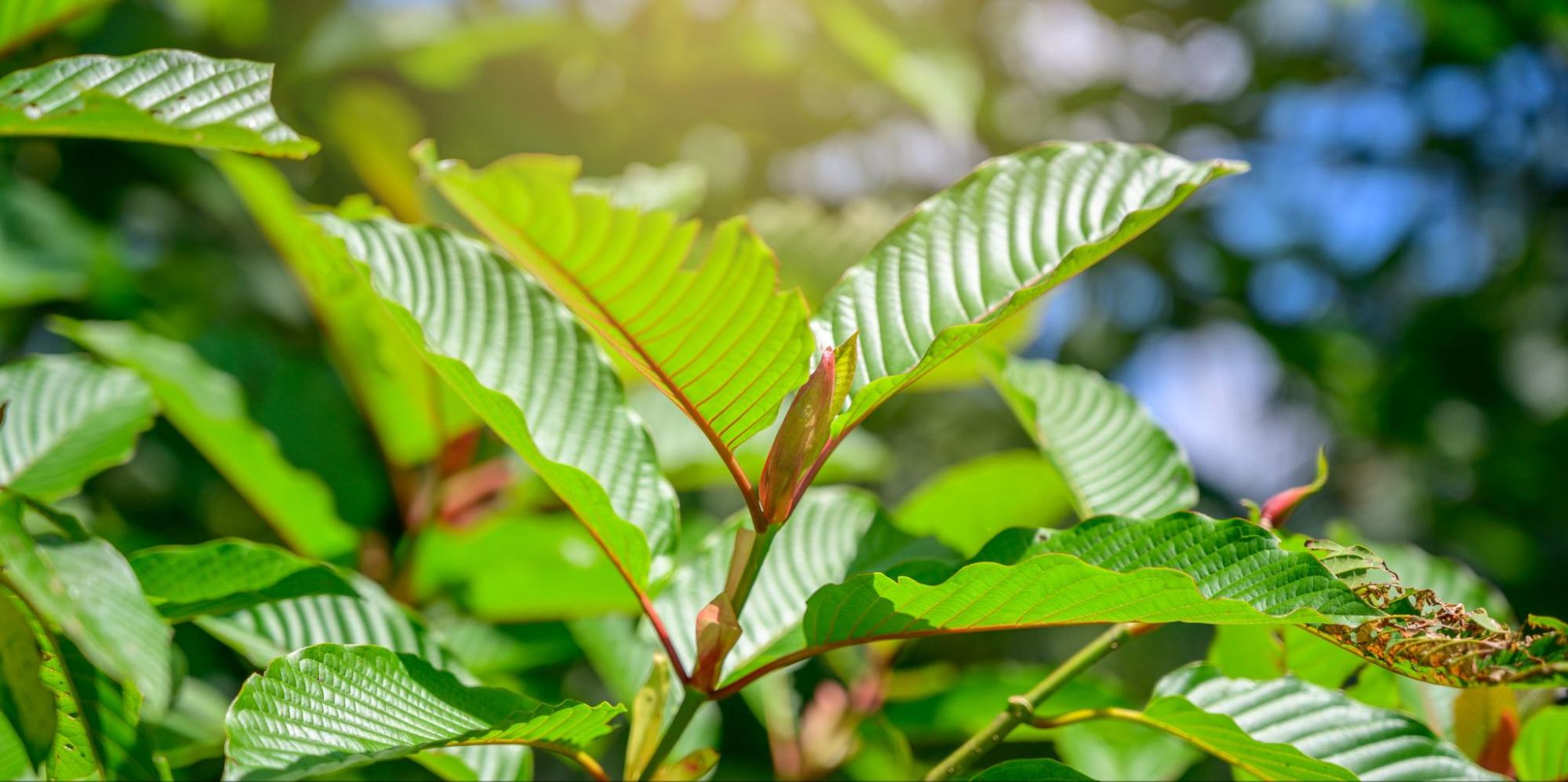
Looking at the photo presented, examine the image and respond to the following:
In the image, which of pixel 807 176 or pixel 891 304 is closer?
pixel 891 304

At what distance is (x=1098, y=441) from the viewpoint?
83 centimetres

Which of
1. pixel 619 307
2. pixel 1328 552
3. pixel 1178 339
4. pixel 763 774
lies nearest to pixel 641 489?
pixel 619 307

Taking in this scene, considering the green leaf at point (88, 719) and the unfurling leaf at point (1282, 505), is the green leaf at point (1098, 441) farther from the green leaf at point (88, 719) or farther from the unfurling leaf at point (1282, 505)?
the green leaf at point (88, 719)

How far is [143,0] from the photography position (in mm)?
1748

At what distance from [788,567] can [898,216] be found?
147 cm

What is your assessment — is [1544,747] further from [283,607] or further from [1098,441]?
[283,607]

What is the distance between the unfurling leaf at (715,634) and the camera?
0.57 meters

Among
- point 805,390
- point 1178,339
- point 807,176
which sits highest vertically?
point 807,176

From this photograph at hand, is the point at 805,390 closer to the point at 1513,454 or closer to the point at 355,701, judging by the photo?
the point at 355,701

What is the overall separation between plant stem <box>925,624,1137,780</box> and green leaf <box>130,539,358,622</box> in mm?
444

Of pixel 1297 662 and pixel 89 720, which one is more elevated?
pixel 89 720

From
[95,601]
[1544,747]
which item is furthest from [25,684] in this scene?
[1544,747]

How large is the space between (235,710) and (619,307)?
26cm

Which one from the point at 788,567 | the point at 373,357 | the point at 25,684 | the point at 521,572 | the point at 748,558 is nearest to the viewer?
the point at 25,684
